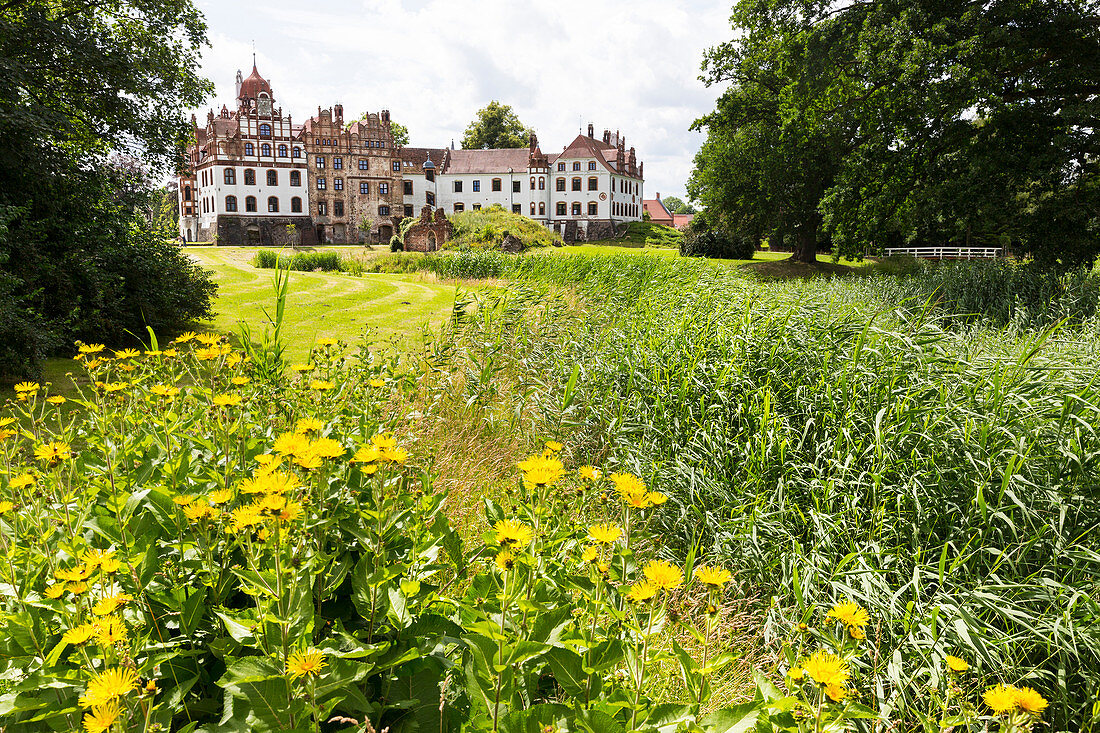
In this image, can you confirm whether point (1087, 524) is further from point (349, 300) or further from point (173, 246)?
point (349, 300)

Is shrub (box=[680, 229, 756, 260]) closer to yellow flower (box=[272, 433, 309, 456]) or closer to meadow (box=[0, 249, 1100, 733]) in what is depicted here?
meadow (box=[0, 249, 1100, 733])

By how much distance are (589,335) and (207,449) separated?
14.9 feet

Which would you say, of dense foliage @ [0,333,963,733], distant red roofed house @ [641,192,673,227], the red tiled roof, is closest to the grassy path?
dense foliage @ [0,333,963,733]

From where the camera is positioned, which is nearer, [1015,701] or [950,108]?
[1015,701]

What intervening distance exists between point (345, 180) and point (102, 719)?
58180 mm

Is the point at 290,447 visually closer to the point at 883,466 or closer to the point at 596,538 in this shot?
the point at 596,538

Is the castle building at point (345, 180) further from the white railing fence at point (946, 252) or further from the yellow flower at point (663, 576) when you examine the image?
the yellow flower at point (663, 576)

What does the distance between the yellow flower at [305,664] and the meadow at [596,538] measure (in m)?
0.03

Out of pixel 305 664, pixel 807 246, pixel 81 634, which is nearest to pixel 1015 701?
pixel 305 664

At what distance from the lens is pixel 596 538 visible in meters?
1.57

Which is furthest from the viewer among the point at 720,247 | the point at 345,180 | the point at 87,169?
the point at 345,180

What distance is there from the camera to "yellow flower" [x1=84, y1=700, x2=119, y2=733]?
1.03 meters

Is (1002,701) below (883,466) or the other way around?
the other way around

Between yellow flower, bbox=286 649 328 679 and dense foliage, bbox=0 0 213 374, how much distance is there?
22.1 feet
